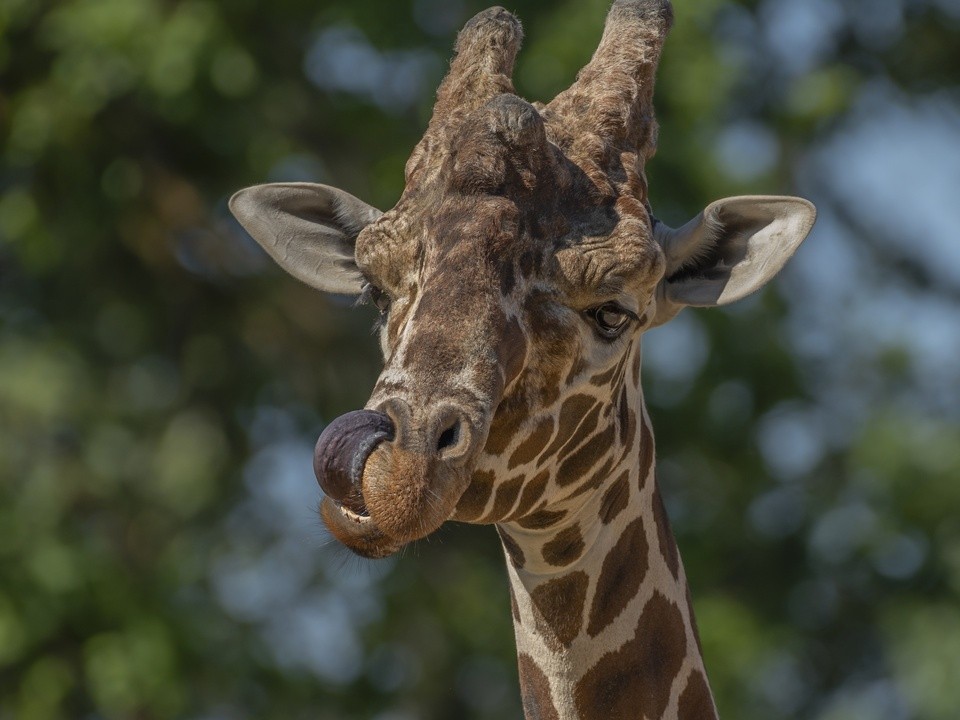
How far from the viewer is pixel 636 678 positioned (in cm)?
470

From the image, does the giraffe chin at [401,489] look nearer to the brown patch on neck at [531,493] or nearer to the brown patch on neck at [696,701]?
the brown patch on neck at [531,493]

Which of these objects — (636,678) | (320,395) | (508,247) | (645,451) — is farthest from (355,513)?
(320,395)

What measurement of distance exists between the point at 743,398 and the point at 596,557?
12.5 meters

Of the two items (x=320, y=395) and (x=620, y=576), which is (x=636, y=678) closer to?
(x=620, y=576)

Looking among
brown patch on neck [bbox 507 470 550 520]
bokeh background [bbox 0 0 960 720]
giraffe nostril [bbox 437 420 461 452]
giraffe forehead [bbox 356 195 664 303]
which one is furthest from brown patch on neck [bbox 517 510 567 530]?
bokeh background [bbox 0 0 960 720]

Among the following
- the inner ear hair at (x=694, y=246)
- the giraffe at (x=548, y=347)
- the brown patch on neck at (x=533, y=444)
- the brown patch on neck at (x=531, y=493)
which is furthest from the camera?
the inner ear hair at (x=694, y=246)

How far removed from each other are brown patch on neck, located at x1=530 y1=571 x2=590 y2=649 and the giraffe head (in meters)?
0.26

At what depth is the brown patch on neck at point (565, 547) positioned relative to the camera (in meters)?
4.73

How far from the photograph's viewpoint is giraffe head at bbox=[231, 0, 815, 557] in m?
3.94

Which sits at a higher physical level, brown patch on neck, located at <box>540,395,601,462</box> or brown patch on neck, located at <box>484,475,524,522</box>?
brown patch on neck, located at <box>540,395,601,462</box>

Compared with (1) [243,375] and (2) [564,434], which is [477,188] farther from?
(1) [243,375]

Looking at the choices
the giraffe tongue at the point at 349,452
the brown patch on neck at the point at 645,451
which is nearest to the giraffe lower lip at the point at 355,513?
the giraffe tongue at the point at 349,452

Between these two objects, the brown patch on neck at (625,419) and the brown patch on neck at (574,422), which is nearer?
the brown patch on neck at (574,422)

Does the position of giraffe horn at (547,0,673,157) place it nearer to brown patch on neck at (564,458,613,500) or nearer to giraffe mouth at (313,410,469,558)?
brown patch on neck at (564,458,613,500)
